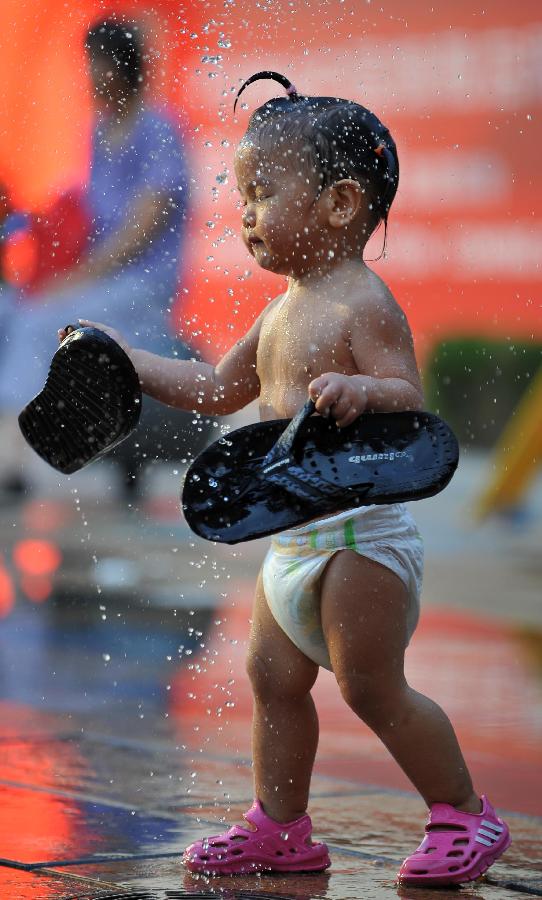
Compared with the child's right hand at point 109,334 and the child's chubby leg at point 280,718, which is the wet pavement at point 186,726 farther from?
the child's right hand at point 109,334

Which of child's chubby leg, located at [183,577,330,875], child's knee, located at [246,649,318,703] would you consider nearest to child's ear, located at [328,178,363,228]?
child's chubby leg, located at [183,577,330,875]

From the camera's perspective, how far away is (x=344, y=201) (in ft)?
9.93

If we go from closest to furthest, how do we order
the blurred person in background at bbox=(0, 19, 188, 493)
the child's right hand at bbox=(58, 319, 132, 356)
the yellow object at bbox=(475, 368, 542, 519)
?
the child's right hand at bbox=(58, 319, 132, 356)
the blurred person in background at bbox=(0, 19, 188, 493)
the yellow object at bbox=(475, 368, 542, 519)

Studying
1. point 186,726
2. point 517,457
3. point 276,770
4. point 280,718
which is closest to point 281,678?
point 280,718

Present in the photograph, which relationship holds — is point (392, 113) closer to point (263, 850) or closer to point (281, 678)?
point (281, 678)

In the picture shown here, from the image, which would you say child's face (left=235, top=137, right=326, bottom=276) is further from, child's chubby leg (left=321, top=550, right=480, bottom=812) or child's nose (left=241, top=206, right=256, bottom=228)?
child's chubby leg (left=321, top=550, right=480, bottom=812)

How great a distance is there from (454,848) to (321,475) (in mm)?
739

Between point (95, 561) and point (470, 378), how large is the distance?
3.03 meters

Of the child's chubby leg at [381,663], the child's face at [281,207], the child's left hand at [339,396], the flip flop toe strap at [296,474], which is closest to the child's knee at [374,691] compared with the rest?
the child's chubby leg at [381,663]

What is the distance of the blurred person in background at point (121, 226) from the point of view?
753 cm

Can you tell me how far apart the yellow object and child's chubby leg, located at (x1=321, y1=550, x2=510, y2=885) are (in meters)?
7.05

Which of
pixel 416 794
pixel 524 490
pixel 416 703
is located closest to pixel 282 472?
pixel 416 703

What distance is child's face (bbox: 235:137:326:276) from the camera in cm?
300

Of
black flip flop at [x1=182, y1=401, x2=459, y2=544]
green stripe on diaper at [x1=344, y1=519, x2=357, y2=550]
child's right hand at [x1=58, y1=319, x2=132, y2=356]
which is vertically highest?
child's right hand at [x1=58, y1=319, x2=132, y2=356]
